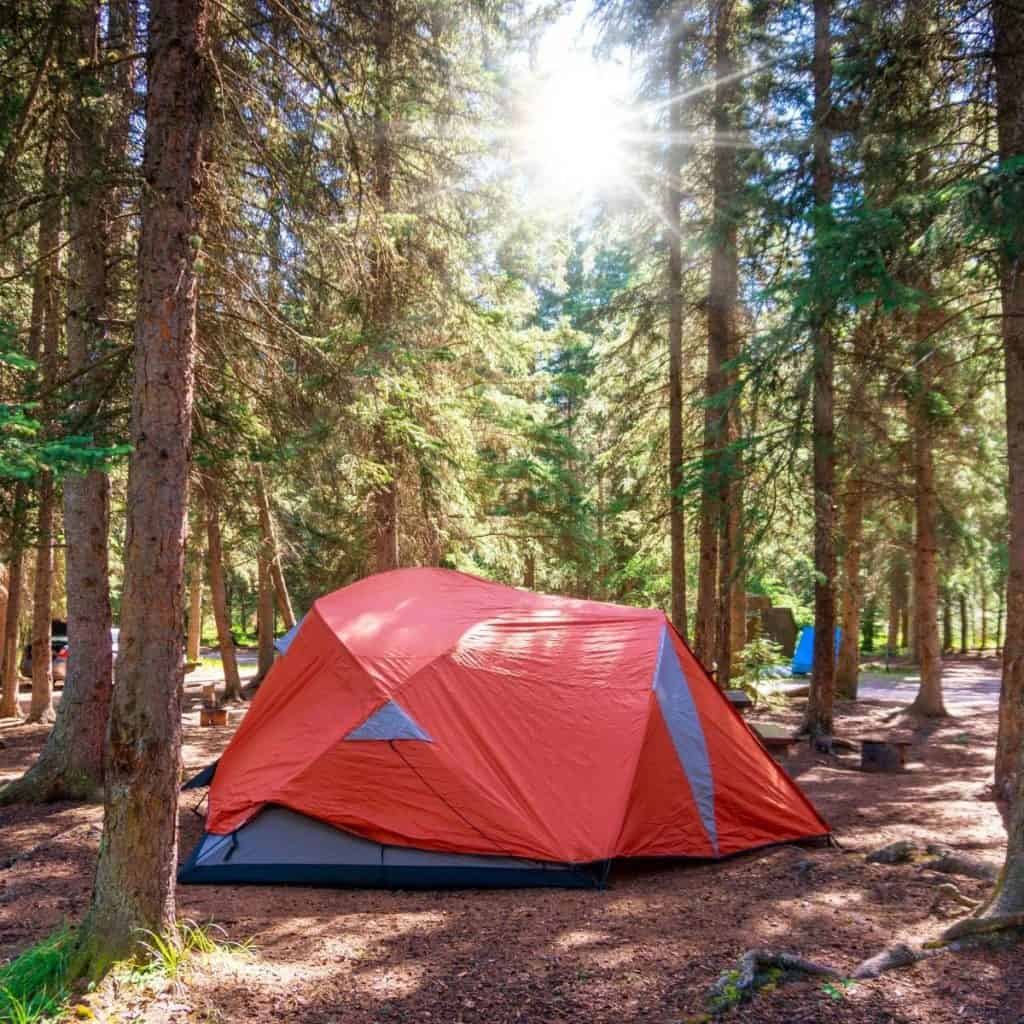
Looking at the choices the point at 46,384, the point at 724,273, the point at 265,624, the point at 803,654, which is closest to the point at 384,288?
the point at 46,384

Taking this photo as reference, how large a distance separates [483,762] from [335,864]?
4.30 feet

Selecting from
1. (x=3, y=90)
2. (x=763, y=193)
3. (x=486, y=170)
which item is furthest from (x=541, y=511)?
(x=3, y=90)

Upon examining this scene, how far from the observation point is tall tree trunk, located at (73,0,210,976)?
3.91 meters

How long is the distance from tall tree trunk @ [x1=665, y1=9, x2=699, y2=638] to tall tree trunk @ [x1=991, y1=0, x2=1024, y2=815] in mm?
5436

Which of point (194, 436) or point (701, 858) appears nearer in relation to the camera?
point (701, 858)

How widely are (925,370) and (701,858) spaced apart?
8.35m

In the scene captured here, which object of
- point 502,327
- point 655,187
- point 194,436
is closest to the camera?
point 194,436

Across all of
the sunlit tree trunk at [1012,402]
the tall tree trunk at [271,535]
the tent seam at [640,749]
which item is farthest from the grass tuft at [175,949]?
the sunlit tree trunk at [1012,402]

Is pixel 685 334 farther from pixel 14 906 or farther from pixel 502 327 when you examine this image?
pixel 14 906

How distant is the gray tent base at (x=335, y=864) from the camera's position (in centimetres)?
596

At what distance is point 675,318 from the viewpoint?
1336 centimetres

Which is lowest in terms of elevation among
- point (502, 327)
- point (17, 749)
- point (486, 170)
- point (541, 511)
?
point (17, 749)

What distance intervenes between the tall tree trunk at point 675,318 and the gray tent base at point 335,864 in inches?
288

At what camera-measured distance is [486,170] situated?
12.3 meters
